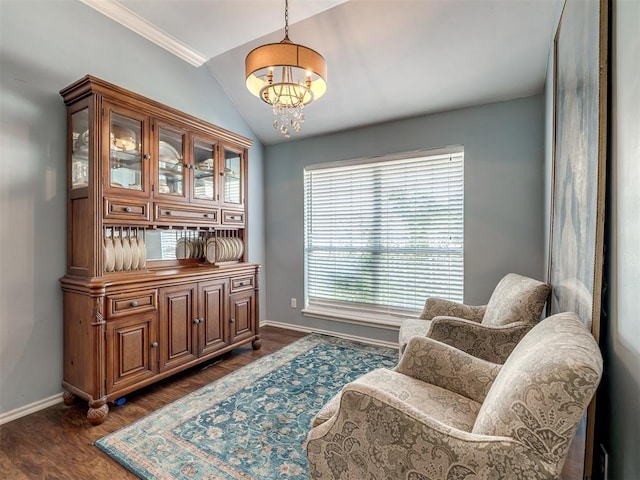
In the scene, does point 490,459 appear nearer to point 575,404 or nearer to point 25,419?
point 575,404

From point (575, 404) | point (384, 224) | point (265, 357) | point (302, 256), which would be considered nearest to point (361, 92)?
point (384, 224)

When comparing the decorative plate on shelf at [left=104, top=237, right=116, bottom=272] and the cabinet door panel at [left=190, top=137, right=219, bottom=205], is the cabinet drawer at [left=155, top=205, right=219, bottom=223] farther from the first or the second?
the decorative plate on shelf at [left=104, top=237, right=116, bottom=272]

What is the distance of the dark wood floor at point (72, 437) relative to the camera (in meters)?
1.72

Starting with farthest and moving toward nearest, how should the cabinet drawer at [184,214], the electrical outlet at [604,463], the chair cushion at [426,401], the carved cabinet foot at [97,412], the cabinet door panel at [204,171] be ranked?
the cabinet door panel at [204,171], the cabinet drawer at [184,214], the carved cabinet foot at [97,412], the chair cushion at [426,401], the electrical outlet at [604,463]

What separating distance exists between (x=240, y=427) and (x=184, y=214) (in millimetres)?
1746

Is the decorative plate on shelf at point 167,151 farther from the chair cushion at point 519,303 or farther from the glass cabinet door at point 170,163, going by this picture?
the chair cushion at point 519,303

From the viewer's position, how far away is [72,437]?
2010 mm

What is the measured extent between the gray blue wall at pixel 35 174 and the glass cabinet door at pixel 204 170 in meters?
0.90

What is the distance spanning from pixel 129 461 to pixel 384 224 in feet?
9.43

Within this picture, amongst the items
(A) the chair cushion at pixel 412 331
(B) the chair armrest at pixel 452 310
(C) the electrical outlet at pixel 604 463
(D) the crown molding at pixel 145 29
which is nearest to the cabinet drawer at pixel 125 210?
(D) the crown molding at pixel 145 29

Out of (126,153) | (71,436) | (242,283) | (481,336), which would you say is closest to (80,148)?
(126,153)

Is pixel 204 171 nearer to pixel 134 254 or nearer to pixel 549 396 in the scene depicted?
pixel 134 254

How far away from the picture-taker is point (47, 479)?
5.49 feet

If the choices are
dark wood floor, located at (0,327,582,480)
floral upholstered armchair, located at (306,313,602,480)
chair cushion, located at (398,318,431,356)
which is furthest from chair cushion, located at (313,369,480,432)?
chair cushion, located at (398,318,431,356)
